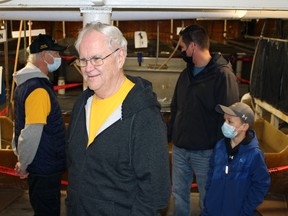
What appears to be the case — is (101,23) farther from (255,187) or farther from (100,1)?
(255,187)

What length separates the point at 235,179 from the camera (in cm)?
254

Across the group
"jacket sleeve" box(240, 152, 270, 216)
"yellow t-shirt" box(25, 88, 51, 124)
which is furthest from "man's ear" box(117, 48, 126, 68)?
"jacket sleeve" box(240, 152, 270, 216)

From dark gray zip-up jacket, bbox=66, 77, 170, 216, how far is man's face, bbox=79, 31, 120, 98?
0.12m

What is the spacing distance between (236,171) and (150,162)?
1.17 metres

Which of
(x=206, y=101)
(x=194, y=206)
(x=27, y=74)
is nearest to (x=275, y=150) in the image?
(x=194, y=206)

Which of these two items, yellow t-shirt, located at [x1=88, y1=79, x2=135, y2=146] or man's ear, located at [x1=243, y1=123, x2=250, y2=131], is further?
man's ear, located at [x1=243, y1=123, x2=250, y2=131]

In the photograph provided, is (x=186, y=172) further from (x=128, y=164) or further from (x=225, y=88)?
(x=128, y=164)

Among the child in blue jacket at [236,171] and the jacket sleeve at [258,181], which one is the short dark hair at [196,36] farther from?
the jacket sleeve at [258,181]

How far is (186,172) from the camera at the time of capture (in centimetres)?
312

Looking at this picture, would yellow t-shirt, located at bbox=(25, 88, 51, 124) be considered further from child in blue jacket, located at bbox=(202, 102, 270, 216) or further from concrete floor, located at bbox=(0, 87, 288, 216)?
concrete floor, located at bbox=(0, 87, 288, 216)

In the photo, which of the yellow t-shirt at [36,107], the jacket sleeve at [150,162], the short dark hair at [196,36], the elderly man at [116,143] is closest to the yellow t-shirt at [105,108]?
the elderly man at [116,143]

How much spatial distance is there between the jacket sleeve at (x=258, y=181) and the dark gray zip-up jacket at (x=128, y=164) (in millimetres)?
1074

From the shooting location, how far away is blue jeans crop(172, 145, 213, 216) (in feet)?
9.70

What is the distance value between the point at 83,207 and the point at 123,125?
43 cm
